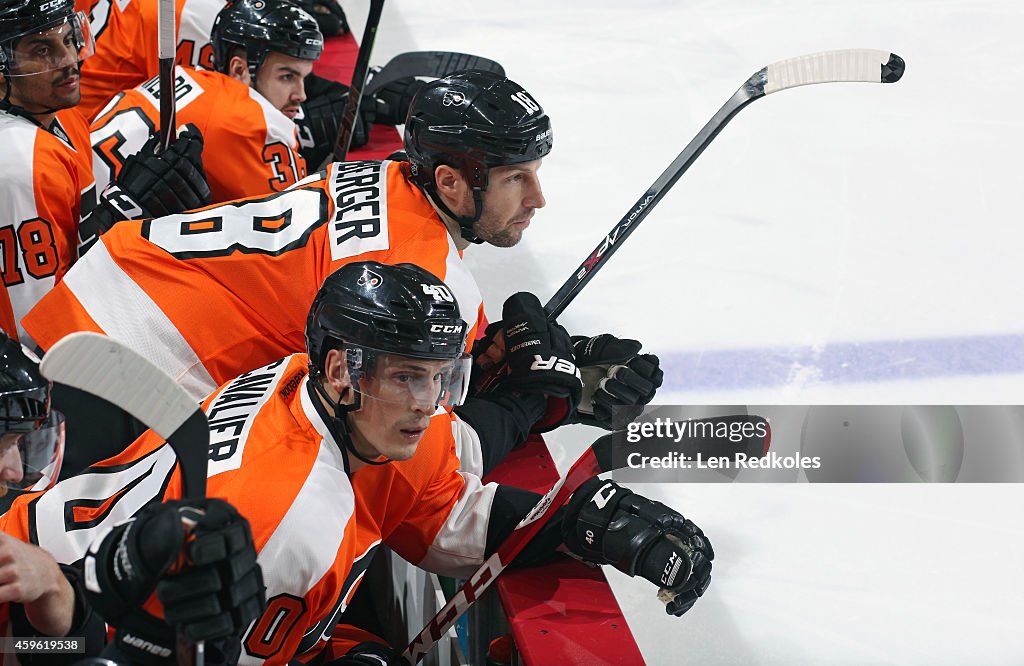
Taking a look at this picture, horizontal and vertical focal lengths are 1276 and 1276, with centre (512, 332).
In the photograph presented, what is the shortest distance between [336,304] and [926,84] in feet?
11.7

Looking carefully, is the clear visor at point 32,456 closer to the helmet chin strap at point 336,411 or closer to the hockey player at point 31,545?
the hockey player at point 31,545

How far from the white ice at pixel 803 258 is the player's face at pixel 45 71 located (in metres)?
1.36

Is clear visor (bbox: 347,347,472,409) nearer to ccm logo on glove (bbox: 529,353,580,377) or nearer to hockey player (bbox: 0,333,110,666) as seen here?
hockey player (bbox: 0,333,110,666)

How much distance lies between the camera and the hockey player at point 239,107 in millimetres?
3023

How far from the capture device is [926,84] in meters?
4.74

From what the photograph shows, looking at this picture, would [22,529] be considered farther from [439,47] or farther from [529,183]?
[439,47]

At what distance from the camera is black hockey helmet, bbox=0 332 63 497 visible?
62.4 inches

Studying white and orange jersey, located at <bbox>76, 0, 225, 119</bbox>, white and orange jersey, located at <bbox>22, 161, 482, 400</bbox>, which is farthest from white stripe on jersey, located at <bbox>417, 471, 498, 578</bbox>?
white and orange jersey, located at <bbox>76, 0, 225, 119</bbox>

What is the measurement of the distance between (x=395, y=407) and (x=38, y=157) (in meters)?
1.08

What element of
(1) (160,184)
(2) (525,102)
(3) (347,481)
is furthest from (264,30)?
(3) (347,481)

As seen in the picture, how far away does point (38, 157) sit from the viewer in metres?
2.42

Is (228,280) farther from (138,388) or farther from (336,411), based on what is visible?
(138,388)

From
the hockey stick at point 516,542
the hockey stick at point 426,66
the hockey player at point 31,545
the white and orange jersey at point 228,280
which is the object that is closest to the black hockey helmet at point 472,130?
the white and orange jersey at point 228,280

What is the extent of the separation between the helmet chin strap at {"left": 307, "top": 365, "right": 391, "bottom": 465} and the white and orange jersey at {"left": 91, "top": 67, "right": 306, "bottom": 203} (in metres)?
1.42
